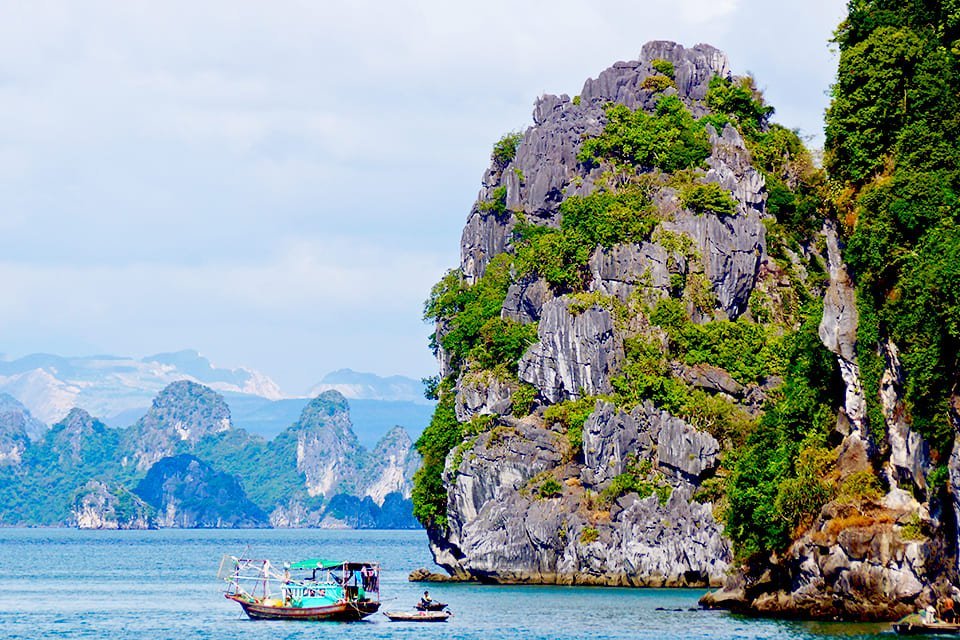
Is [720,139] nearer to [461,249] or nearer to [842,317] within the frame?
[461,249]

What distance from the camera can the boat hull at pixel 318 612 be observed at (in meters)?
61.1

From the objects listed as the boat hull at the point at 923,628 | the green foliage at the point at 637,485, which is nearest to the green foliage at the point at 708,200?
the green foliage at the point at 637,485

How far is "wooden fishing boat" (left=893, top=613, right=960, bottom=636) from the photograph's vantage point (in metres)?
46.6

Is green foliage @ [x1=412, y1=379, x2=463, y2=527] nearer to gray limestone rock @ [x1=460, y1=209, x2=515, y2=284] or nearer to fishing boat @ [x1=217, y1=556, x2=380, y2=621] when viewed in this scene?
gray limestone rock @ [x1=460, y1=209, x2=515, y2=284]

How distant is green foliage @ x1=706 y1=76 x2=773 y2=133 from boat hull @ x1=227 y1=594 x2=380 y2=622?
49331mm

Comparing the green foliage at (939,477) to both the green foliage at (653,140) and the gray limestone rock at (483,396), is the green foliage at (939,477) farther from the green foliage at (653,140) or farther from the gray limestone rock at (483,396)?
the green foliage at (653,140)

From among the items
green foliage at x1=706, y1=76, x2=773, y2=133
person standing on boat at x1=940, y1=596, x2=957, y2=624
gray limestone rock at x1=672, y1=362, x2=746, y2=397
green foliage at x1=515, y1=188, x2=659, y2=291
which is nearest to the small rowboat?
person standing on boat at x1=940, y1=596, x2=957, y2=624

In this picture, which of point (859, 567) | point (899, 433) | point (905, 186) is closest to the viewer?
point (899, 433)

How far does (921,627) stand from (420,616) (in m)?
21.4

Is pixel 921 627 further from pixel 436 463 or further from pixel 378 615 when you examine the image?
pixel 436 463

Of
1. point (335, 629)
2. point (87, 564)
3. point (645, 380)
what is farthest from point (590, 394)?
point (87, 564)

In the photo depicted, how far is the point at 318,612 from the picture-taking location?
61.4 metres

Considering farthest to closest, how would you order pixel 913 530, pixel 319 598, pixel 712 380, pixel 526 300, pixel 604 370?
pixel 526 300 < pixel 604 370 < pixel 712 380 < pixel 319 598 < pixel 913 530

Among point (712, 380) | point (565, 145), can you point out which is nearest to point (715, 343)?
point (712, 380)
